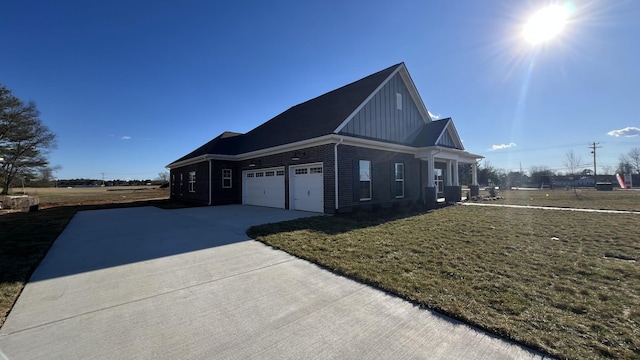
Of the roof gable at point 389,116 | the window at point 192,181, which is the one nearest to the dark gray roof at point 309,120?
the roof gable at point 389,116

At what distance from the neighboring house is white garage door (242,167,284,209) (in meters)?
0.05

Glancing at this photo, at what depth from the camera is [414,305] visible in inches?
127

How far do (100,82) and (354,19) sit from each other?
13215 mm

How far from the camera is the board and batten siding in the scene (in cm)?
1263

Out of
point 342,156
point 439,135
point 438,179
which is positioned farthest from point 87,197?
point 438,179

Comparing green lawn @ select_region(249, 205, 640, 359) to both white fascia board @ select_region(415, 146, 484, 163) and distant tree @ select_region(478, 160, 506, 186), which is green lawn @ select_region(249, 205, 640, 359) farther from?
distant tree @ select_region(478, 160, 506, 186)

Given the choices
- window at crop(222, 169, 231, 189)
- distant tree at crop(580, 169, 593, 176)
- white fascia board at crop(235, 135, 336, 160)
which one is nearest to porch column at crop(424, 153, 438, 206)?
white fascia board at crop(235, 135, 336, 160)

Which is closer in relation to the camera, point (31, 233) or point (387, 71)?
point (31, 233)

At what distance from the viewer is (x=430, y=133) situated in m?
16.0

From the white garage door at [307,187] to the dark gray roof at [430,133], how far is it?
669 cm

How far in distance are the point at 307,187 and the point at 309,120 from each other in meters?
4.00

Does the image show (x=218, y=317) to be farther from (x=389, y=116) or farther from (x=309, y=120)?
(x=389, y=116)

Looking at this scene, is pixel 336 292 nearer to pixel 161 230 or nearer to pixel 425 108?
pixel 161 230

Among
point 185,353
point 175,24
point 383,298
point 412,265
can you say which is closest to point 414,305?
point 383,298
